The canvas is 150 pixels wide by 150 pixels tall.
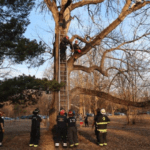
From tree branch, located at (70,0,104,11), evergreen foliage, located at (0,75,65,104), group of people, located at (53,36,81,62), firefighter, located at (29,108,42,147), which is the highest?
tree branch, located at (70,0,104,11)

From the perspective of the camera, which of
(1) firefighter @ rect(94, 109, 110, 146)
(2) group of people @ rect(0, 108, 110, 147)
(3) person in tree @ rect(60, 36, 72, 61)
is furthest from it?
(3) person in tree @ rect(60, 36, 72, 61)

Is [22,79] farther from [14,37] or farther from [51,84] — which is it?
[14,37]

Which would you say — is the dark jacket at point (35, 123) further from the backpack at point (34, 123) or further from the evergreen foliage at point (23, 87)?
the evergreen foliage at point (23, 87)

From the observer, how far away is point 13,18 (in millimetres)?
10305

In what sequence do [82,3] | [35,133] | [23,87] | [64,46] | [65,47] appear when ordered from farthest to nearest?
[82,3] → [65,47] → [64,46] → [23,87] → [35,133]

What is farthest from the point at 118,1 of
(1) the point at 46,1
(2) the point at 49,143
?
(2) the point at 49,143

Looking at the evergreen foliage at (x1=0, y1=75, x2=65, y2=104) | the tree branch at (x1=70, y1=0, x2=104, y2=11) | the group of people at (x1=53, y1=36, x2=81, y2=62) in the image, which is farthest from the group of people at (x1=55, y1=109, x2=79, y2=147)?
the tree branch at (x1=70, y1=0, x2=104, y2=11)

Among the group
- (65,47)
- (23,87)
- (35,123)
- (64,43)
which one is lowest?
(35,123)

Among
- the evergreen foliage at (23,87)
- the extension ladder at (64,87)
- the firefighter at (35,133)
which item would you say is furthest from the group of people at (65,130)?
the extension ladder at (64,87)

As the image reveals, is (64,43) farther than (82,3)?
No

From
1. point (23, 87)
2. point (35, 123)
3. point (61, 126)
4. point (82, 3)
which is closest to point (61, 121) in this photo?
point (61, 126)

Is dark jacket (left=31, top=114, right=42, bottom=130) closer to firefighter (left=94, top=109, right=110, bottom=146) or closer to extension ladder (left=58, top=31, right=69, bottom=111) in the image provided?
extension ladder (left=58, top=31, right=69, bottom=111)

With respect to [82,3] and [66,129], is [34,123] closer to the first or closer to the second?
[66,129]

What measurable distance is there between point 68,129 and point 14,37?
5.70m
